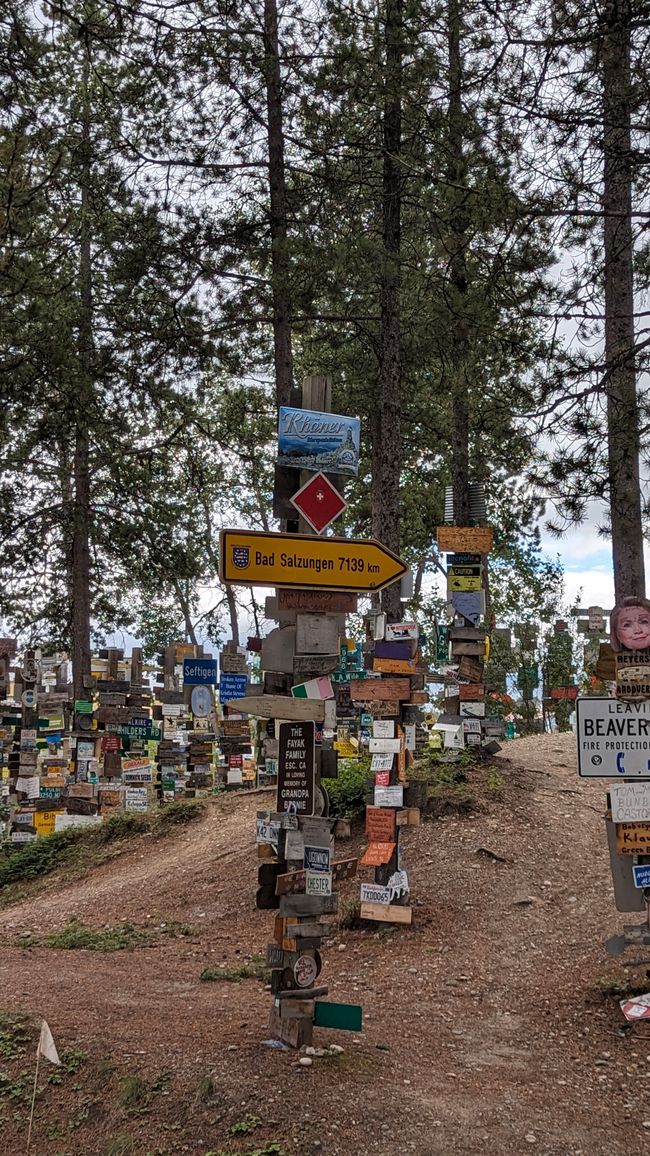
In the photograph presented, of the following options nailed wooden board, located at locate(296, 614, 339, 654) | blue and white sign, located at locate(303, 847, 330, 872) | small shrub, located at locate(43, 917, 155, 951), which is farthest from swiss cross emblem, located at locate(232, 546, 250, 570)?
small shrub, located at locate(43, 917, 155, 951)

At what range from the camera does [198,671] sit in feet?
54.9

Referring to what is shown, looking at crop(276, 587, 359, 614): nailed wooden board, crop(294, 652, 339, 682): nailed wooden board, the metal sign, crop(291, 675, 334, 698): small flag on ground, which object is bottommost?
the metal sign

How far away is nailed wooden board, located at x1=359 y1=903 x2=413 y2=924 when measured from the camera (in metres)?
9.40

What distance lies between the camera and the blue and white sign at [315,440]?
611cm

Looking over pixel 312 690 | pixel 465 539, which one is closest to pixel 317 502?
pixel 312 690

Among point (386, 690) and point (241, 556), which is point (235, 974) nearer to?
point (386, 690)

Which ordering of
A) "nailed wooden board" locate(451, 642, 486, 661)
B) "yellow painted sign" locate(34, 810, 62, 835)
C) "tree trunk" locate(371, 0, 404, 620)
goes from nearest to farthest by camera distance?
1. "tree trunk" locate(371, 0, 404, 620)
2. "nailed wooden board" locate(451, 642, 486, 661)
3. "yellow painted sign" locate(34, 810, 62, 835)

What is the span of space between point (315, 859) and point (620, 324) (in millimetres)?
5488

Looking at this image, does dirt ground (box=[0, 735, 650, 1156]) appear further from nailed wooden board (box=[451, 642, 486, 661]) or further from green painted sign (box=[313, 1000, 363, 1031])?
nailed wooden board (box=[451, 642, 486, 661])

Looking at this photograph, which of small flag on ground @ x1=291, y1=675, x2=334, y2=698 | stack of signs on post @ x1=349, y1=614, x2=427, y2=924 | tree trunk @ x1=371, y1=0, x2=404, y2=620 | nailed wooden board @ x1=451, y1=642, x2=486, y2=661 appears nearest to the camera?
small flag on ground @ x1=291, y1=675, x2=334, y2=698

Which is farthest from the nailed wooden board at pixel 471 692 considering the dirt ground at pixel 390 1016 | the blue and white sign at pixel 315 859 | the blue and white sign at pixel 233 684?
the blue and white sign at pixel 315 859

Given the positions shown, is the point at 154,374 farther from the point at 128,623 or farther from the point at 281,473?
the point at 128,623

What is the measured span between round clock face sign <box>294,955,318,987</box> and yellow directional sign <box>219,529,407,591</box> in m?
2.31

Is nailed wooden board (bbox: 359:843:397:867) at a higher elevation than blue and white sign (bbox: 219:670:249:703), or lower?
lower
